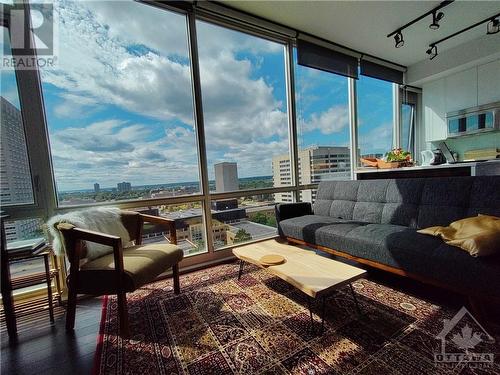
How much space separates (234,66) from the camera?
2.94m

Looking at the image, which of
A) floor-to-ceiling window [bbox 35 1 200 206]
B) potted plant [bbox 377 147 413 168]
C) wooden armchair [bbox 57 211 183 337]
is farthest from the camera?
potted plant [bbox 377 147 413 168]

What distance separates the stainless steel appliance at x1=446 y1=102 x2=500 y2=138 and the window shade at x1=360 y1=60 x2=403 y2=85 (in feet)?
3.74

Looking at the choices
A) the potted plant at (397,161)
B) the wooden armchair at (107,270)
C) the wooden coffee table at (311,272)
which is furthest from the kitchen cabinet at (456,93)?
the wooden armchair at (107,270)

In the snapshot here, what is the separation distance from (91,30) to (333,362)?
3.26 metres

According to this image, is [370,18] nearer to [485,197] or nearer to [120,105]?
[485,197]

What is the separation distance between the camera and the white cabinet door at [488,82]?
3.62 metres

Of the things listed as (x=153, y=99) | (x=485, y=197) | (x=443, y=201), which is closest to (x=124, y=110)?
(x=153, y=99)

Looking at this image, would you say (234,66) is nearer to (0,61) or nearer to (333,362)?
(0,61)

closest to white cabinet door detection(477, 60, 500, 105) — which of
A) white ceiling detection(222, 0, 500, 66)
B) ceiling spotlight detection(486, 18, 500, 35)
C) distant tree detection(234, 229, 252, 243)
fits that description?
white ceiling detection(222, 0, 500, 66)

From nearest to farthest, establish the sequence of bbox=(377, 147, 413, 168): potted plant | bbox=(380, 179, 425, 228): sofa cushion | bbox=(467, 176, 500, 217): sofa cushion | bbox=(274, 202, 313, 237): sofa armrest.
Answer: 1. bbox=(467, 176, 500, 217): sofa cushion
2. bbox=(380, 179, 425, 228): sofa cushion
3. bbox=(274, 202, 313, 237): sofa armrest
4. bbox=(377, 147, 413, 168): potted plant

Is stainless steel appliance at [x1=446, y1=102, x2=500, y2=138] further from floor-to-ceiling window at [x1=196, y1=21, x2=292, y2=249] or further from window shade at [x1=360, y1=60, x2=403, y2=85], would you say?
floor-to-ceiling window at [x1=196, y1=21, x2=292, y2=249]

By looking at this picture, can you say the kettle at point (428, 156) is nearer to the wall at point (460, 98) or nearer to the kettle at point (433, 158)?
the kettle at point (433, 158)

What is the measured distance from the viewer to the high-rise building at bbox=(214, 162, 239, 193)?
9.39ft

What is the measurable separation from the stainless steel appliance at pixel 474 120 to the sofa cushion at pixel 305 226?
3206 millimetres
